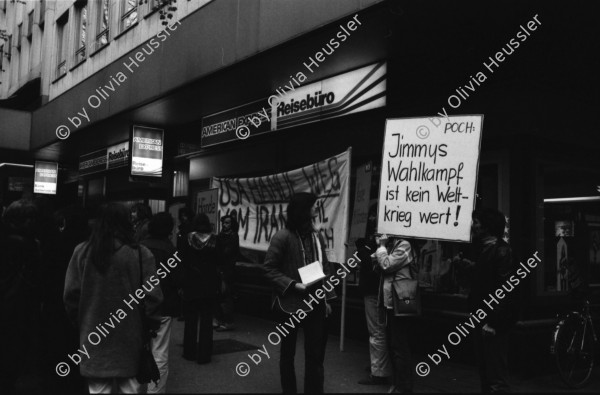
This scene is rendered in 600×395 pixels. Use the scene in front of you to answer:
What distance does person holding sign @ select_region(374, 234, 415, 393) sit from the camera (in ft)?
18.1

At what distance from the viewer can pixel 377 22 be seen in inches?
261

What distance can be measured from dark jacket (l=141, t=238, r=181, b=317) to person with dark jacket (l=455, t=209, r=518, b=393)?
9.48ft

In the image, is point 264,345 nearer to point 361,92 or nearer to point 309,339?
point 309,339

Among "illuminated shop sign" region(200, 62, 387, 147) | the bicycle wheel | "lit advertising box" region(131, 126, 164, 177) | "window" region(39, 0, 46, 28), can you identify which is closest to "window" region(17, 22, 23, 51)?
"window" region(39, 0, 46, 28)

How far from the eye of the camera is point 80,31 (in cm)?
1755

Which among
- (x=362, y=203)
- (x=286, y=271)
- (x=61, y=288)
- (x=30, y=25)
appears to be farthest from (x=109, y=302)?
(x=30, y=25)

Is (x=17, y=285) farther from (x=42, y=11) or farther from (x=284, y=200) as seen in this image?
(x=42, y=11)

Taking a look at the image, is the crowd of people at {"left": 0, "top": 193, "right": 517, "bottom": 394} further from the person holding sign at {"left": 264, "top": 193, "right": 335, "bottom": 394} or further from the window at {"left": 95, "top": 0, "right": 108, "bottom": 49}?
the window at {"left": 95, "top": 0, "right": 108, "bottom": 49}

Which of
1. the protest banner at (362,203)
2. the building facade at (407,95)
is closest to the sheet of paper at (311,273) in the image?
the protest banner at (362,203)

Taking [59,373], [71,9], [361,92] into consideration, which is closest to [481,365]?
Answer: [59,373]

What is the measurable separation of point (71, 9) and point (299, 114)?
12019 mm

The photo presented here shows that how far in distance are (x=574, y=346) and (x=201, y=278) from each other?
4362mm

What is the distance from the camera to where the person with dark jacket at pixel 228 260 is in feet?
29.9

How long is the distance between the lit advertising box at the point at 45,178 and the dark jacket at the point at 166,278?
52.5ft
